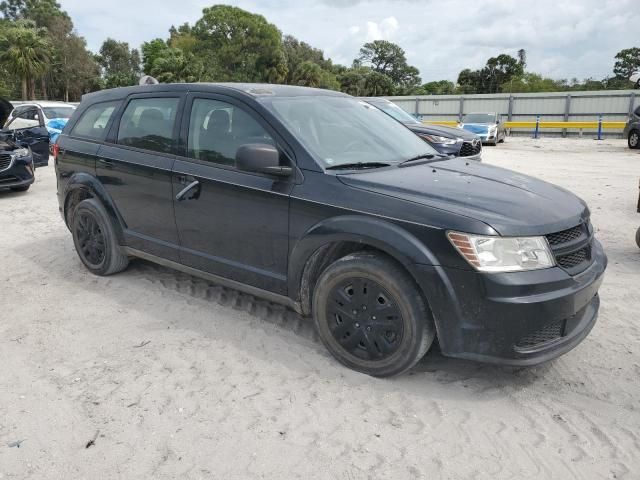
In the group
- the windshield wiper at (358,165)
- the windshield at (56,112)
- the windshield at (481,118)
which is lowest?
the windshield wiper at (358,165)

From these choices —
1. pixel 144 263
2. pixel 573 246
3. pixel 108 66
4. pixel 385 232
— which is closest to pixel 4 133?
pixel 144 263

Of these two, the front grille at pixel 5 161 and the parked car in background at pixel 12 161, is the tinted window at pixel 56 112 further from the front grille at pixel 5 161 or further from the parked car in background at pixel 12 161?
the front grille at pixel 5 161

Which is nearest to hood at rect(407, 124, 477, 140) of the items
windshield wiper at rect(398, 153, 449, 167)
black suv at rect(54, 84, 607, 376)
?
black suv at rect(54, 84, 607, 376)

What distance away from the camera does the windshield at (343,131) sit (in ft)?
11.8

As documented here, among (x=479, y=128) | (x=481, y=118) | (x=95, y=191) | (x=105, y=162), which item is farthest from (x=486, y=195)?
(x=481, y=118)

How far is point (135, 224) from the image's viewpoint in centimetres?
455

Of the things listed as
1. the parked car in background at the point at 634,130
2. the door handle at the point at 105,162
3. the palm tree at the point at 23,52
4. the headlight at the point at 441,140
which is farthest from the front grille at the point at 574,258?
the palm tree at the point at 23,52

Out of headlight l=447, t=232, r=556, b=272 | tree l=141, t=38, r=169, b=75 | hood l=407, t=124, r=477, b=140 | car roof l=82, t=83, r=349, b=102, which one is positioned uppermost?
tree l=141, t=38, r=169, b=75

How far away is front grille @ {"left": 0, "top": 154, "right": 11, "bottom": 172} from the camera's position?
9.04 metres

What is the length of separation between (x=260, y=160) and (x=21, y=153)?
772 centimetres

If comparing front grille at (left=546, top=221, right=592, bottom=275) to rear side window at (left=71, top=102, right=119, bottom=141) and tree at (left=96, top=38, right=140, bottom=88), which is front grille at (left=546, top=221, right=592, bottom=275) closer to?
rear side window at (left=71, top=102, right=119, bottom=141)

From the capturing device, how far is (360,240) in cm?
313

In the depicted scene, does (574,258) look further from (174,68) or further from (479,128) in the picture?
(174,68)

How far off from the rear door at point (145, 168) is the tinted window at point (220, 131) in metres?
0.22
